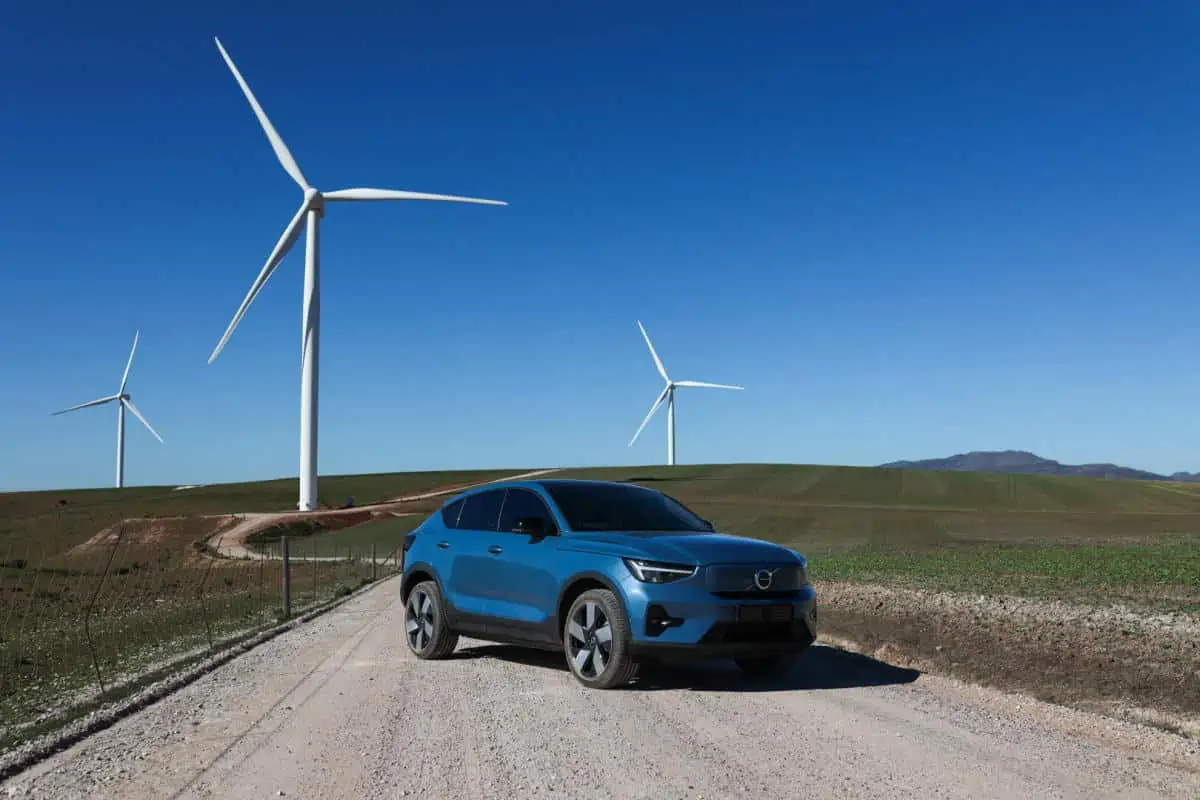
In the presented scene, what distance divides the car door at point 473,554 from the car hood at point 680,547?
1.32 meters

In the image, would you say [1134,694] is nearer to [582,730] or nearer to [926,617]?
[582,730]

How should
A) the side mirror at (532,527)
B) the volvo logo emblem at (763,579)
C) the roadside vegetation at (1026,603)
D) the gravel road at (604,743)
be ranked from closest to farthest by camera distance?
the gravel road at (604,743) → the volvo logo emblem at (763,579) → the roadside vegetation at (1026,603) → the side mirror at (532,527)

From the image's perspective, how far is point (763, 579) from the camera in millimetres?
9555

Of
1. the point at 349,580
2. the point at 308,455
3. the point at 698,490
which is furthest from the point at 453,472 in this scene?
the point at 349,580

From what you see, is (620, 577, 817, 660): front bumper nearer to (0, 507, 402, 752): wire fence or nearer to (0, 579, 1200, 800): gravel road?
(0, 579, 1200, 800): gravel road

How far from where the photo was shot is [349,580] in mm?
30016

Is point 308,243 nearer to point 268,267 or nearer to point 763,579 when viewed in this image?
point 268,267

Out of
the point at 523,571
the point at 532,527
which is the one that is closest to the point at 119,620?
the point at 523,571

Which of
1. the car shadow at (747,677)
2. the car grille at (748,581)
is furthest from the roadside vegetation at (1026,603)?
the car grille at (748,581)

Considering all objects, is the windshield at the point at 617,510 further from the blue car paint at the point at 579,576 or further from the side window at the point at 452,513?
the side window at the point at 452,513

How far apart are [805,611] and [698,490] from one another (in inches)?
3144

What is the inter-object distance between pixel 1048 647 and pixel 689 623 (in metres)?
4.96

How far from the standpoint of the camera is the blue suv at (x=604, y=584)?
9250mm

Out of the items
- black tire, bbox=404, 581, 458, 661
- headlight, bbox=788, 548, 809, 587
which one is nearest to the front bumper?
headlight, bbox=788, 548, 809, 587
